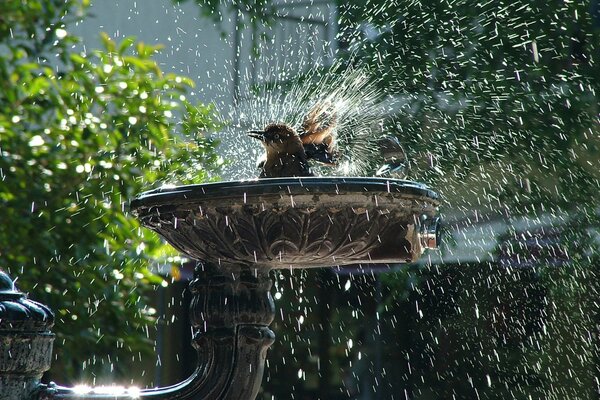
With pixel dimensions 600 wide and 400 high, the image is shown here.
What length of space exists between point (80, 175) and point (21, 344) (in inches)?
76.6

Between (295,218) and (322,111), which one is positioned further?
(322,111)

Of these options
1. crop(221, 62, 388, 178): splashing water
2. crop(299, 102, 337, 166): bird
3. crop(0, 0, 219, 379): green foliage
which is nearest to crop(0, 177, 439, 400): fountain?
crop(299, 102, 337, 166): bird

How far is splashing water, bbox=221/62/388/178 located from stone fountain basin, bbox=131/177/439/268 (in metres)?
0.57

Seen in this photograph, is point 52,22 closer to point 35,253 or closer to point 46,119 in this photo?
point 46,119

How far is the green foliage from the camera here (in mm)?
3383

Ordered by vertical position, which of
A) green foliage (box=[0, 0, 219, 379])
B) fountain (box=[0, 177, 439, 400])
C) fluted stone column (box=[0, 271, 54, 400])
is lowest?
fluted stone column (box=[0, 271, 54, 400])

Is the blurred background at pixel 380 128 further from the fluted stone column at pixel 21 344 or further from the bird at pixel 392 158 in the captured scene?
the fluted stone column at pixel 21 344

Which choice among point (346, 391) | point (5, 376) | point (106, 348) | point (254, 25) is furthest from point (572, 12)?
point (5, 376)

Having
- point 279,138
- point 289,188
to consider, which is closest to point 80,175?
point 279,138

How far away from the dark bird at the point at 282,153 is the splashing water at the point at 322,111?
0.26m

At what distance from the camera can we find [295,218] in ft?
5.83

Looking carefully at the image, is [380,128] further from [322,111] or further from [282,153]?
[282,153]

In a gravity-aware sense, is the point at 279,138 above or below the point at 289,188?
above

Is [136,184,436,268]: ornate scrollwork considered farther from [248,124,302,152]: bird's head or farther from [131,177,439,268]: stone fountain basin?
[248,124,302,152]: bird's head
